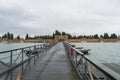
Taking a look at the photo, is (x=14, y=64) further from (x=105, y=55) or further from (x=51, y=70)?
(x=105, y=55)

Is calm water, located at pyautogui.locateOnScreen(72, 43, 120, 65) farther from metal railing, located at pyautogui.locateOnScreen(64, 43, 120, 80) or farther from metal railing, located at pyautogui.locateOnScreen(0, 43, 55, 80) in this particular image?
metal railing, located at pyautogui.locateOnScreen(0, 43, 55, 80)

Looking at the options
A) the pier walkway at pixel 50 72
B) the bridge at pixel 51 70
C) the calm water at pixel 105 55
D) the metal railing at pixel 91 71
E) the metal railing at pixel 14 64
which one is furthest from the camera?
the calm water at pixel 105 55

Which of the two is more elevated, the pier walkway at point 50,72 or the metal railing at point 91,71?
the metal railing at point 91,71

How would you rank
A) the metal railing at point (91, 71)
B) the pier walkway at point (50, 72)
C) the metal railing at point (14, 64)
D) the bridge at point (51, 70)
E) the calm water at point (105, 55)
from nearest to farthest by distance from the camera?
1. the metal railing at point (91, 71)
2. the bridge at point (51, 70)
3. the metal railing at point (14, 64)
4. the pier walkway at point (50, 72)
5. the calm water at point (105, 55)

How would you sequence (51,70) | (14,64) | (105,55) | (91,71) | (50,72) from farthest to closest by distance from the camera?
(105,55) < (51,70) < (50,72) < (14,64) < (91,71)

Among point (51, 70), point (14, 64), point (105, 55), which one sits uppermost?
point (14, 64)

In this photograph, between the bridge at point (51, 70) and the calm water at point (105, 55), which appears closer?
the bridge at point (51, 70)

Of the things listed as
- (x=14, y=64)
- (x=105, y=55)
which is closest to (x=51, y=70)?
(x=14, y=64)

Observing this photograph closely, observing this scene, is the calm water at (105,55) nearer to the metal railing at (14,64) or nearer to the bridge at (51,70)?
the bridge at (51,70)

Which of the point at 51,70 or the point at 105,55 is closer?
the point at 51,70

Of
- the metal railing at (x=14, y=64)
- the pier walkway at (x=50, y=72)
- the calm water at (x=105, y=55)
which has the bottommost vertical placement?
the calm water at (x=105, y=55)

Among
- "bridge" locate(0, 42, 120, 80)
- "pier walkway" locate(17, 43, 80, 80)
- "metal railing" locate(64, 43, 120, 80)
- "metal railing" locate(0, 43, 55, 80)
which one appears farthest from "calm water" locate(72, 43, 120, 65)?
"metal railing" locate(0, 43, 55, 80)

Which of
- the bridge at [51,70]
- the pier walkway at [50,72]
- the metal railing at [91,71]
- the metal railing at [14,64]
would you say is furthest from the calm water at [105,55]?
the metal railing at [14,64]

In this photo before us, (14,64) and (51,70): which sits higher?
(14,64)
